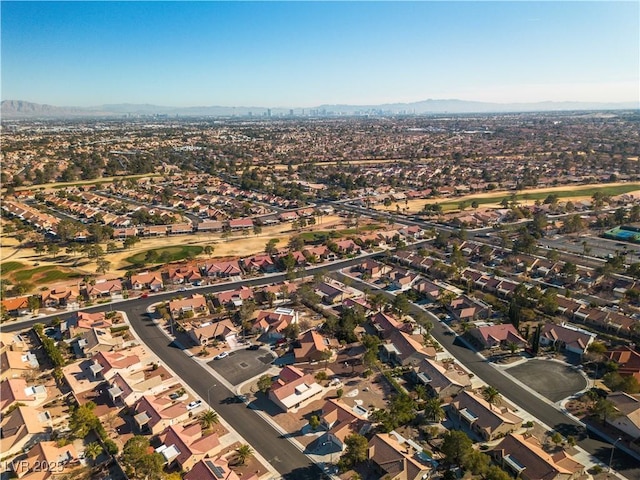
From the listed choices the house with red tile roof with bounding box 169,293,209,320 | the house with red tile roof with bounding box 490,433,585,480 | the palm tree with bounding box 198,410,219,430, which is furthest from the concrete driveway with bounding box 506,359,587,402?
the house with red tile roof with bounding box 169,293,209,320

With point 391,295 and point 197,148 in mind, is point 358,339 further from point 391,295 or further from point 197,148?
point 197,148

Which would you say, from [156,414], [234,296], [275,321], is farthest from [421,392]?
[234,296]

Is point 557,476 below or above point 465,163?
below

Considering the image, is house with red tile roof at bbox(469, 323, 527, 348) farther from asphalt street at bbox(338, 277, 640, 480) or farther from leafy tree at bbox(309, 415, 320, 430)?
leafy tree at bbox(309, 415, 320, 430)

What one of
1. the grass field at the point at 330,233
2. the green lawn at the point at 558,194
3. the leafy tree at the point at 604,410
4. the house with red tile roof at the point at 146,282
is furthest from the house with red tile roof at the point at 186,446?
the green lawn at the point at 558,194

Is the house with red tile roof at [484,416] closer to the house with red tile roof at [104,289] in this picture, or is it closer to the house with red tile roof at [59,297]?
the house with red tile roof at [104,289]

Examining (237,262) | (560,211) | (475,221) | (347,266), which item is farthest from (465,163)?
(237,262)

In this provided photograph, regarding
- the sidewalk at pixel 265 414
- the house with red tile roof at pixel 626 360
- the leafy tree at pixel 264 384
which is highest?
the house with red tile roof at pixel 626 360

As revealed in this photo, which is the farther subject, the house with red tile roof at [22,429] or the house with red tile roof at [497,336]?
the house with red tile roof at [497,336]
